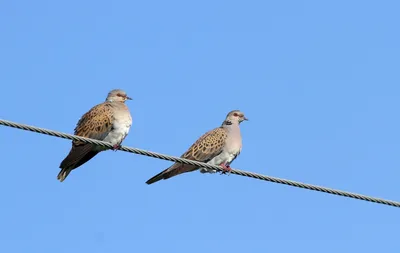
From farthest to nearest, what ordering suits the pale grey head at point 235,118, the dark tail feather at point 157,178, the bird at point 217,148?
the pale grey head at point 235,118 < the bird at point 217,148 < the dark tail feather at point 157,178

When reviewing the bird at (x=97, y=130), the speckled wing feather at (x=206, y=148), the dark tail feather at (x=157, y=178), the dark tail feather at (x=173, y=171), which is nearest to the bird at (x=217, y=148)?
the speckled wing feather at (x=206, y=148)

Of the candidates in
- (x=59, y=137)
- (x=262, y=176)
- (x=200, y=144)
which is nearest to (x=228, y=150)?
(x=200, y=144)

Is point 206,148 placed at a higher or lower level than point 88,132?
higher

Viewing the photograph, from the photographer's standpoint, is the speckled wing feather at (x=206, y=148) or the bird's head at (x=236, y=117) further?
the bird's head at (x=236, y=117)

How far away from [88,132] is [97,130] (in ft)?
0.50

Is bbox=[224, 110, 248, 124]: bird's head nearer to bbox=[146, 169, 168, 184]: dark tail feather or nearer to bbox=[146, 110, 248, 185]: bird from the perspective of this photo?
bbox=[146, 110, 248, 185]: bird

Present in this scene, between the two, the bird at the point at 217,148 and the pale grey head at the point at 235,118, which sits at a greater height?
the pale grey head at the point at 235,118

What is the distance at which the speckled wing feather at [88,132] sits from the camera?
37.7 feet

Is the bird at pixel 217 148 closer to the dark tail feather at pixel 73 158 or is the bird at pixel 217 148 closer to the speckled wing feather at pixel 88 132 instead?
the speckled wing feather at pixel 88 132

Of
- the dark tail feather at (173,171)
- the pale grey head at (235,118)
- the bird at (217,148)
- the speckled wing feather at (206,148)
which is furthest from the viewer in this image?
the pale grey head at (235,118)

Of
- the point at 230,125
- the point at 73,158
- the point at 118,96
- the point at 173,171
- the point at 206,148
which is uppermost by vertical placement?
the point at 230,125

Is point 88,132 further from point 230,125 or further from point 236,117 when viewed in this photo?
point 236,117

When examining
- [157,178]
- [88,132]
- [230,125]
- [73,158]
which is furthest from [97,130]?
[230,125]

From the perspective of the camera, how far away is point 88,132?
11.9 metres
